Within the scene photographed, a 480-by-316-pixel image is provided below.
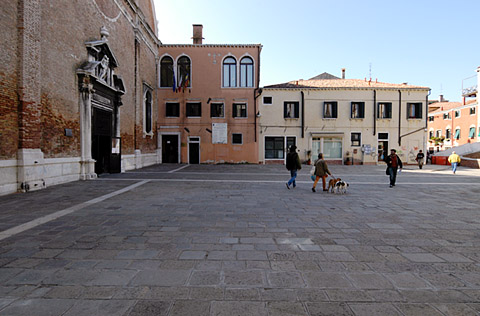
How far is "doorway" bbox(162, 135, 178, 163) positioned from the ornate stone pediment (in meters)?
9.47

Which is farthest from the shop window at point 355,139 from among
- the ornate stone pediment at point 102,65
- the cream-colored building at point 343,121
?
the ornate stone pediment at point 102,65

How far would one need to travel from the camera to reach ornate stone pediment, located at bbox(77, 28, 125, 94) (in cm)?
1170

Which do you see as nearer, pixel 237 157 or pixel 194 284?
pixel 194 284

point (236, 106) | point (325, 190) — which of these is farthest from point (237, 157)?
point (325, 190)

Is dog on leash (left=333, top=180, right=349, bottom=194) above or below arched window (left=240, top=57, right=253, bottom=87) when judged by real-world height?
below

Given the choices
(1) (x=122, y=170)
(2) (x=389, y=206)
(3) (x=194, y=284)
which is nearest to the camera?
(3) (x=194, y=284)

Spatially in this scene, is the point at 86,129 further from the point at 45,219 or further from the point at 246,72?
the point at 246,72

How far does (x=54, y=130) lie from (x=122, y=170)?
18.9ft

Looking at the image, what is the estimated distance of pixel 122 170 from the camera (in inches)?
614

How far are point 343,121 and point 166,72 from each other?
17.2 metres

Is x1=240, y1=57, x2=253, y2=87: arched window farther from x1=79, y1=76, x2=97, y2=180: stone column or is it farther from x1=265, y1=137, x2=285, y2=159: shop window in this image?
x1=79, y1=76, x2=97, y2=180: stone column

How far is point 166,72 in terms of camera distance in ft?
79.4

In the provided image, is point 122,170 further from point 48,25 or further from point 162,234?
point 162,234

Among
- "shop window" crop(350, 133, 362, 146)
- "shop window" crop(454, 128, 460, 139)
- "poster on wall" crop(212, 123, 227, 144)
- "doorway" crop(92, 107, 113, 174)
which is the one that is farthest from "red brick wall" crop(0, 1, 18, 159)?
"shop window" crop(454, 128, 460, 139)
